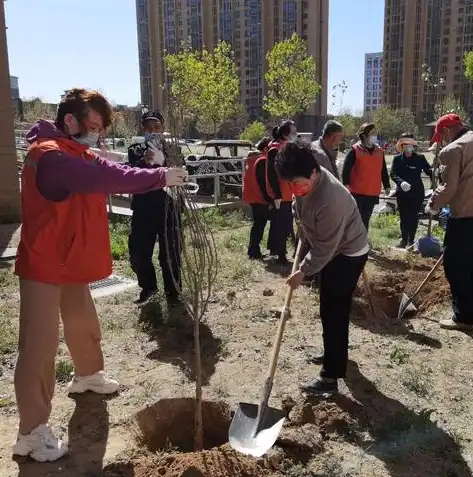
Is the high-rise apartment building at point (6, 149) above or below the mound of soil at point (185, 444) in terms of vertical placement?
above

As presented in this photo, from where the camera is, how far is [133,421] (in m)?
3.01

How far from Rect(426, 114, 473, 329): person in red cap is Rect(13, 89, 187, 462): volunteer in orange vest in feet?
8.90

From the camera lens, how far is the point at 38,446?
2.60 meters

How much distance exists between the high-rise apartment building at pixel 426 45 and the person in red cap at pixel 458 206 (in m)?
82.3

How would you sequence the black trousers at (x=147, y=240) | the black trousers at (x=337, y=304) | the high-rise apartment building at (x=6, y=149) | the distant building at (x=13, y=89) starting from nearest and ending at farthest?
the black trousers at (x=337, y=304) → the black trousers at (x=147, y=240) → the high-rise apartment building at (x=6, y=149) → the distant building at (x=13, y=89)

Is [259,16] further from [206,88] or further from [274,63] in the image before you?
[206,88]

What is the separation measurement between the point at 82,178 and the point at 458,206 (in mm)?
3203

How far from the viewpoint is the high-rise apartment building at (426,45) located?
80062mm

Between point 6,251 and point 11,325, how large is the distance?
10.00ft

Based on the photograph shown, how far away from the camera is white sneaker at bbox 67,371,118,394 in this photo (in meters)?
3.29

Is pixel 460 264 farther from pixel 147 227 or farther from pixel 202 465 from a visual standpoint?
pixel 202 465

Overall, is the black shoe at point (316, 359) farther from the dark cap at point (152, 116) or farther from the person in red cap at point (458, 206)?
the dark cap at point (152, 116)

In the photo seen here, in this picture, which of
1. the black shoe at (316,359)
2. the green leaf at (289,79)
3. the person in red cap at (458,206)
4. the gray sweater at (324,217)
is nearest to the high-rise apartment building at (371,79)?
the green leaf at (289,79)

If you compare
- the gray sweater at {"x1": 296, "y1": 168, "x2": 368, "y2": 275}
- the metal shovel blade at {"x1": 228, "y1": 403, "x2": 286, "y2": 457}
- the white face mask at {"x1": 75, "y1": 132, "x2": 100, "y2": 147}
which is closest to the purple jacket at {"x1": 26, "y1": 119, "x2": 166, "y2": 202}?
the white face mask at {"x1": 75, "y1": 132, "x2": 100, "y2": 147}
